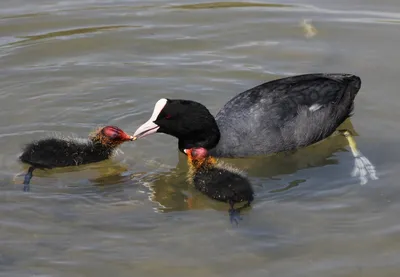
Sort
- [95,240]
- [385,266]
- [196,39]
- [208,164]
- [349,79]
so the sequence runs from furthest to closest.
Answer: [196,39], [349,79], [208,164], [95,240], [385,266]

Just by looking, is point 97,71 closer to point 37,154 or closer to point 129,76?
point 129,76

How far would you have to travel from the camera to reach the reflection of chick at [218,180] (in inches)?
213

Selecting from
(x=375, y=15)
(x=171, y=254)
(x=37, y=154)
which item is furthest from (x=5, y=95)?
(x=375, y=15)

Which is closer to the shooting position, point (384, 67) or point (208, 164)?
point (208, 164)

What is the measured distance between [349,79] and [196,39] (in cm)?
210

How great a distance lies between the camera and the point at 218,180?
5.55 meters

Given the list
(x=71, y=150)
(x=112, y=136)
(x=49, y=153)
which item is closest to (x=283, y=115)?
(x=112, y=136)

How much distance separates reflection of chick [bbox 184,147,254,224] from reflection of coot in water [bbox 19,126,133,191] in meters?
0.57

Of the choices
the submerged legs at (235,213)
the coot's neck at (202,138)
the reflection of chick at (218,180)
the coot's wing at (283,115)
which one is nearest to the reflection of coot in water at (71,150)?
the coot's neck at (202,138)

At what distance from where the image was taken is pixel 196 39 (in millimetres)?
8297

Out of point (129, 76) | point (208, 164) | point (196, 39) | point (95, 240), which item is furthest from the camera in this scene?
point (196, 39)

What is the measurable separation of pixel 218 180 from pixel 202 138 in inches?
26.2

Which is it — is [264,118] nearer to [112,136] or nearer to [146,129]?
[146,129]

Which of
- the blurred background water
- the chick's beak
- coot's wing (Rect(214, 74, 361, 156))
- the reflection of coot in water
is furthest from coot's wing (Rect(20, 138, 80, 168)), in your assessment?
coot's wing (Rect(214, 74, 361, 156))
